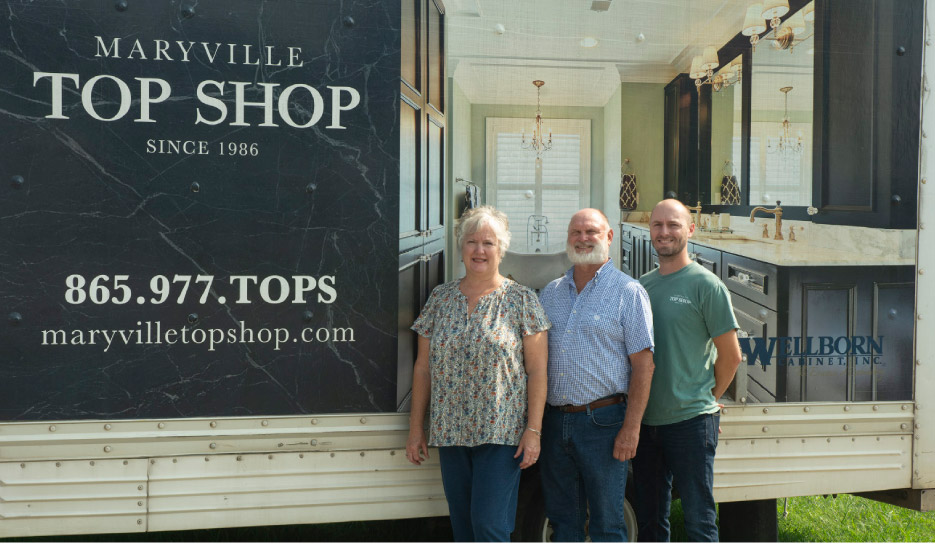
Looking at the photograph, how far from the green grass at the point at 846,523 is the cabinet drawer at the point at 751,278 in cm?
137

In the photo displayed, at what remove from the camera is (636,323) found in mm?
1996

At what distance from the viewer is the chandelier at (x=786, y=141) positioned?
90.4 inches

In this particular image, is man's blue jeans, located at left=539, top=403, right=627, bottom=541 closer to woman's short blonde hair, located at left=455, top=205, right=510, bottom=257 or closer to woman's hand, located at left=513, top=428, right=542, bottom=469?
woman's hand, located at left=513, top=428, right=542, bottom=469

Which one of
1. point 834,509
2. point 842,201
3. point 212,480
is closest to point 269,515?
point 212,480

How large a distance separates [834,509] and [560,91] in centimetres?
258

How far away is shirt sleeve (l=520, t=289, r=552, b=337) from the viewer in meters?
2.01

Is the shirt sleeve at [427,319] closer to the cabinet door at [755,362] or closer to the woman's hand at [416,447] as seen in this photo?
the woman's hand at [416,447]

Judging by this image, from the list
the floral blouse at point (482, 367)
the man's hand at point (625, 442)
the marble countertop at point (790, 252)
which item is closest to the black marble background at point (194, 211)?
the floral blouse at point (482, 367)

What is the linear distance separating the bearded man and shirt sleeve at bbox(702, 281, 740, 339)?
198 mm

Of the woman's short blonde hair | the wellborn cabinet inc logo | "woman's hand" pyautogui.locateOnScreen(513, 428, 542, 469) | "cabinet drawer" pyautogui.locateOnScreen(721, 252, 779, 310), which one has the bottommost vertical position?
"woman's hand" pyautogui.locateOnScreen(513, 428, 542, 469)

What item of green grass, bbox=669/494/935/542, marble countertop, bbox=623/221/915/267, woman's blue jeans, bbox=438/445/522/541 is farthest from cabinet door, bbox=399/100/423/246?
green grass, bbox=669/494/935/542

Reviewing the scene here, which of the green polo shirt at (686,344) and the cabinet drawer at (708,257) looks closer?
the green polo shirt at (686,344)

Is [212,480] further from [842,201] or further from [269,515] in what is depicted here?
[842,201]

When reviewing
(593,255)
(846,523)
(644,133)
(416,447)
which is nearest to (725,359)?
(593,255)
